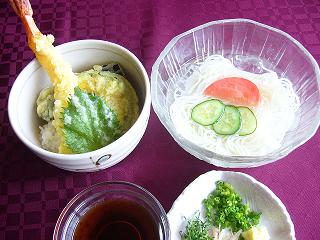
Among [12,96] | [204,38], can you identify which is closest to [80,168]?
[12,96]

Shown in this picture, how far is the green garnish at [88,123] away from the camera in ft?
3.41

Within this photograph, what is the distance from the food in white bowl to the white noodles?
0.14 metres

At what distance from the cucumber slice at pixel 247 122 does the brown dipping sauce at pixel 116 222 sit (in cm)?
35

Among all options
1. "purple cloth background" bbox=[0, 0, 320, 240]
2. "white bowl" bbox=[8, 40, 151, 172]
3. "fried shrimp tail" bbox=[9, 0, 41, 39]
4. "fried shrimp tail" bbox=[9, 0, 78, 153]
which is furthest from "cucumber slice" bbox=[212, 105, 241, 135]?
"fried shrimp tail" bbox=[9, 0, 41, 39]

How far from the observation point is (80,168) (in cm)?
105

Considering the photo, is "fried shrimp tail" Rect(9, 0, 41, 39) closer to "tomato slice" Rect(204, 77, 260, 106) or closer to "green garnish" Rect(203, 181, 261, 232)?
Result: "tomato slice" Rect(204, 77, 260, 106)

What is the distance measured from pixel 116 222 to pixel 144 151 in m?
0.22

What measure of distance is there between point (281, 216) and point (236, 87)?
377 mm

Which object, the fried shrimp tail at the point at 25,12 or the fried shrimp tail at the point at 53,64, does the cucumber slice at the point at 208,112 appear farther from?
the fried shrimp tail at the point at 25,12

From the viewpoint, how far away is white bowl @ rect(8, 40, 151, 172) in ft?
3.27

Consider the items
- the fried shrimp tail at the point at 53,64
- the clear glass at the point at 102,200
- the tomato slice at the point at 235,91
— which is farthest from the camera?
the tomato slice at the point at 235,91

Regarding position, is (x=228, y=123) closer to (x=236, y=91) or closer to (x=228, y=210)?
(x=236, y=91)

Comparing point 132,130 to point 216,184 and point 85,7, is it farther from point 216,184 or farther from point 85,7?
point 85,7

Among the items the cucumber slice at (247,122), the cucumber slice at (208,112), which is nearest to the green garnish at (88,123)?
the cucumber slice at (208,112)
